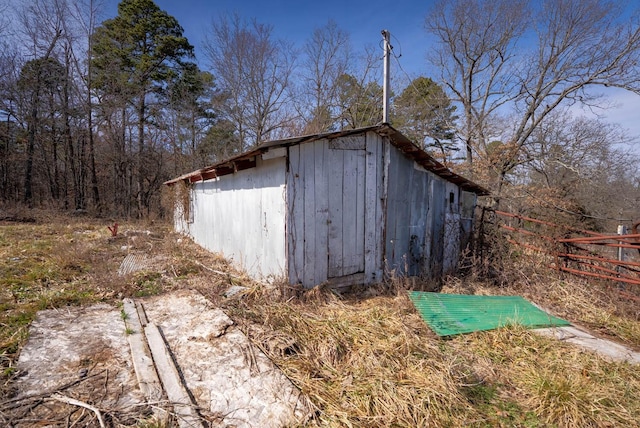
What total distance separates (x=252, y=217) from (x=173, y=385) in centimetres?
346

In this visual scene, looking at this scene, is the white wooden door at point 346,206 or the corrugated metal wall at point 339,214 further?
the white wooden door at point 346,206

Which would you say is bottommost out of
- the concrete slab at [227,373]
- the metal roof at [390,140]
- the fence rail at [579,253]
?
the concrete slab at [227,373]

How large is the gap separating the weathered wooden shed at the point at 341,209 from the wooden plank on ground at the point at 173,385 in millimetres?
1955

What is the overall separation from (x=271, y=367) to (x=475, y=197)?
22.9 feet

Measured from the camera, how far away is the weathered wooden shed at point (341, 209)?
471cm

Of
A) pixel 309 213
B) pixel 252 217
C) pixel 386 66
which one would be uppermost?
pixel 386 66

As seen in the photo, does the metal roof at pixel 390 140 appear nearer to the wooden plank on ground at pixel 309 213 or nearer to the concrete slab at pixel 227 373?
the wooden plank on ground at pixel 309 213

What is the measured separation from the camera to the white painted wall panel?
4.79 m

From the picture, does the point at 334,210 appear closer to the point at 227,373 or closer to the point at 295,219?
the point at 295,219

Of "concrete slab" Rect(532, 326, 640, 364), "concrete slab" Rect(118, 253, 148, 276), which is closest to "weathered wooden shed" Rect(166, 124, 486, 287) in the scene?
"concrete slab" Rect(118, 253, 148, 276)

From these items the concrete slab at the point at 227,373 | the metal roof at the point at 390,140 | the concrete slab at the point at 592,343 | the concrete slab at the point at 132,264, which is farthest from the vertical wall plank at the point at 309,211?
the concrete slab at the point at 132,264

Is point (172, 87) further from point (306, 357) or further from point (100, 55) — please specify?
point (306, 357)

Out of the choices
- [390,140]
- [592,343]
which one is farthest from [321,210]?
[592,343]

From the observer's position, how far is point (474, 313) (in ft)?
14.3
